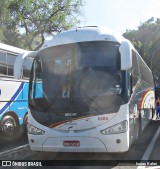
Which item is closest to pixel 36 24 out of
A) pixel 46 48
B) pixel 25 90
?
pixel 25 90

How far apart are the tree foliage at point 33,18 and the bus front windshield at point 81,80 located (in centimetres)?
2085


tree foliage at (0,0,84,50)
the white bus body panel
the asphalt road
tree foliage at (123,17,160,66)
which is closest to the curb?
the asphalt road

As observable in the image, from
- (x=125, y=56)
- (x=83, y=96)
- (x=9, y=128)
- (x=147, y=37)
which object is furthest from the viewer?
(x=147, y=37)

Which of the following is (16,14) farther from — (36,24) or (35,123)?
(35,123)

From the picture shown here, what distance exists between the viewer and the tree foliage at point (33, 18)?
29219mm

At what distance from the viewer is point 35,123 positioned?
797 centimetres

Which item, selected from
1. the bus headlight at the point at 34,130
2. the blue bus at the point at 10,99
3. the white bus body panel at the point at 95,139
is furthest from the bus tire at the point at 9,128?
the white bus body panel at the point at 95,139

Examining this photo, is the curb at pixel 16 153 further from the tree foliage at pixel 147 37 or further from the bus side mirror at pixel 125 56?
the tree foliage at pixel 147 37

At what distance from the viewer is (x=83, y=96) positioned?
768 cm

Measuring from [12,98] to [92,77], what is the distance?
4259 mm

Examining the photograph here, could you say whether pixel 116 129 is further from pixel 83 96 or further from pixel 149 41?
pixel 149 41

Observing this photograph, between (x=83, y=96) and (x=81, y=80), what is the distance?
0.41 meters

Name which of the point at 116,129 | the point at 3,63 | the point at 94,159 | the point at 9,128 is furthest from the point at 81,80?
the point at 9,128

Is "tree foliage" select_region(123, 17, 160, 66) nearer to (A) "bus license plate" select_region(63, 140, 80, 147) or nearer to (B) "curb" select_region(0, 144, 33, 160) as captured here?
(B) "curb" select_region(0, 144, 33, 160)
